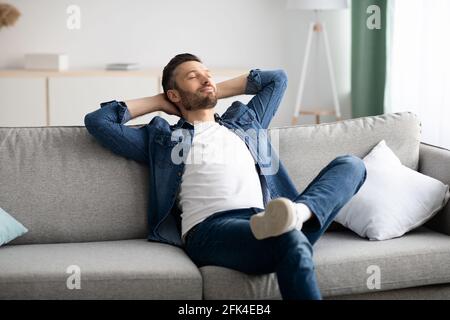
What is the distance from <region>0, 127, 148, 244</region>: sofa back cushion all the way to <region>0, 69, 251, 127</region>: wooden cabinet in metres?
2.23

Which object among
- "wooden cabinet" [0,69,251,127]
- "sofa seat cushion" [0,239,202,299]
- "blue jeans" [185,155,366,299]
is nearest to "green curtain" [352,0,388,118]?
"wooden cabinet" [0,69,251,127]

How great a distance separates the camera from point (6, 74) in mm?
5207

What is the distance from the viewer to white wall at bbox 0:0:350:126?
18.5 ft

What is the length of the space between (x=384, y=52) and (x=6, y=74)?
243 centimetres

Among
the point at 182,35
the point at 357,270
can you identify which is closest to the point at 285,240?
the point at 357,270

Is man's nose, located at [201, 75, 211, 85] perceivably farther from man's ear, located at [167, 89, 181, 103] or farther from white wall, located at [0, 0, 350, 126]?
white wall, located at [0, 0, 350, 126]

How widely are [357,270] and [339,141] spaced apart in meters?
0.70

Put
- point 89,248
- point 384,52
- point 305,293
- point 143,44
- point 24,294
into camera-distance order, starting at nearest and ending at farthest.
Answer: point 305,293 → point 24,294 → point 89,248 → point 384,52 → point 143,44

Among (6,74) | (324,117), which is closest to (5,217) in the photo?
(6,74)

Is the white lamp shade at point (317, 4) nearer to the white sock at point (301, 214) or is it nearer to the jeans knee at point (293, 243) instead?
the white sock at point (301, 214)

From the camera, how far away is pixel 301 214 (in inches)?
96.6

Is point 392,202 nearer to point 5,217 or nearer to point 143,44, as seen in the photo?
point 5,217

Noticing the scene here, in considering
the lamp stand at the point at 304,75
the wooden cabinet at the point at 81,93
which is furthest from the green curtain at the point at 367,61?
the wooden cabinet at the point at 81,93

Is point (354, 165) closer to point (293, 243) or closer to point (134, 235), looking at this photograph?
point (293, 243)
